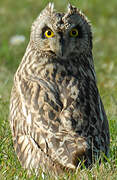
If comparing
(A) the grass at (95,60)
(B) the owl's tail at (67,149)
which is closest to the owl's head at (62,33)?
(A) the grass at (95,60)

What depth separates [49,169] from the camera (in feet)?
16.1

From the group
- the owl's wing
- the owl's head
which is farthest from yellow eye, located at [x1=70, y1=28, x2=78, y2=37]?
the owl's wing

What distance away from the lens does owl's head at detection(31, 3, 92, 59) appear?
17.1ft

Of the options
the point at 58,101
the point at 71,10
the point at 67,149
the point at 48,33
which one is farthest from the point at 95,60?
the point at 67,149

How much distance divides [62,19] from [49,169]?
1.43 metres

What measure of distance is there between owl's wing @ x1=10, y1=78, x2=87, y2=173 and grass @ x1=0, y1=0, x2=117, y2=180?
0.17 m

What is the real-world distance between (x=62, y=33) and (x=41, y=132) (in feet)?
3.22

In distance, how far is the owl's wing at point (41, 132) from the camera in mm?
4832

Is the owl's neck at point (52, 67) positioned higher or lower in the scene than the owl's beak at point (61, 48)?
lower

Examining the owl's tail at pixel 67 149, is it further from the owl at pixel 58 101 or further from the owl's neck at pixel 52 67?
the owl's neck at pixel 52 67

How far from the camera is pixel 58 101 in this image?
16.7ft

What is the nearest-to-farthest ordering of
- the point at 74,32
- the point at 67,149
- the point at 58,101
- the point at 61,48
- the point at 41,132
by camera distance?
the point at 67,149, the point at 41,132, the point at 58,101, the point at 61,48, the point at 74,32

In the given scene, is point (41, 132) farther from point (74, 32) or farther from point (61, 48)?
point (74, 32)

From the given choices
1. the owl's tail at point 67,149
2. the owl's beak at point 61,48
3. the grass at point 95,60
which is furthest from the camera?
the owl's beak at point 61,48
